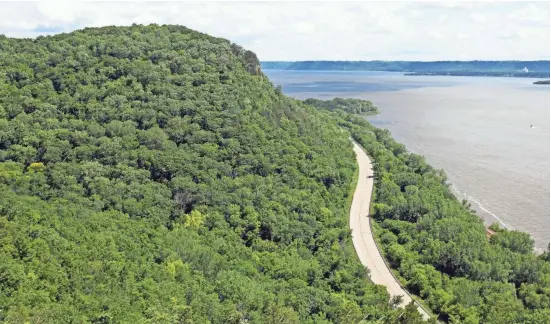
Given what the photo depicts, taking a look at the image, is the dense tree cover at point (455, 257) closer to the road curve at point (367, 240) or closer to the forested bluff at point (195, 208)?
the forested bluff at point (195, 208)

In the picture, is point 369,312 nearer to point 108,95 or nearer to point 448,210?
point 448,210

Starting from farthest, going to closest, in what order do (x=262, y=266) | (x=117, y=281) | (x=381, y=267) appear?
1. (x=381, y=267)
2. (x=262, y=266)
3. (x=117, y=281)

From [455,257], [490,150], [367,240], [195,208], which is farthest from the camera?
[490,150]

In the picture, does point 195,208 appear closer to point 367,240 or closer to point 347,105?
point 367,240

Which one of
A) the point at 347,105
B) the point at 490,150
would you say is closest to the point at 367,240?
the point at 490,150

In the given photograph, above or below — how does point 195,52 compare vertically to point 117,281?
above

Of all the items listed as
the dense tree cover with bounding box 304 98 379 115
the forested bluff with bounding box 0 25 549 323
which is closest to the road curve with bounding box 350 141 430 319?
the forested bluff with bounding box 0 25 549 323

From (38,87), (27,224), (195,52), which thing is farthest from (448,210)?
(38,87)
